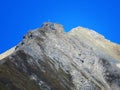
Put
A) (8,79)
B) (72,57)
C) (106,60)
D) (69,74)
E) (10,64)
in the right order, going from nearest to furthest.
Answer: (8,79)
(10,64)
(69,74)
(72,57)
(106,60)

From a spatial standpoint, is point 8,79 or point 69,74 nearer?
point 8,79

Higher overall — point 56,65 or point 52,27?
point 52,27

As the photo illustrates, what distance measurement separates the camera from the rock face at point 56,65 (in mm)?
73594

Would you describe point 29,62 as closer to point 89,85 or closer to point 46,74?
point 46,74

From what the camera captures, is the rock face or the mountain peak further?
the mountain peak

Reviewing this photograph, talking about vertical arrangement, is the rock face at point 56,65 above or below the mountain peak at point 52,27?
below

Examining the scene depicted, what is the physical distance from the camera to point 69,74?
271 ft

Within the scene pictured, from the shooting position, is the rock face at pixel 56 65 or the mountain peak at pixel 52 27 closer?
the rock face at pixel 56 65

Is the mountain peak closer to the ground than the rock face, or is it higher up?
higher up

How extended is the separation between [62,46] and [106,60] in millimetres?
14828

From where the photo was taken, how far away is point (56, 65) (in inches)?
→ 3270

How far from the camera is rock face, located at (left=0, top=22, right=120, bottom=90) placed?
241 ft

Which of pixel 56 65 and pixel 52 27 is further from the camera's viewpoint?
pixel 52 27

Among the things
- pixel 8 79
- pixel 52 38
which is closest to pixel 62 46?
pixel 52 38
